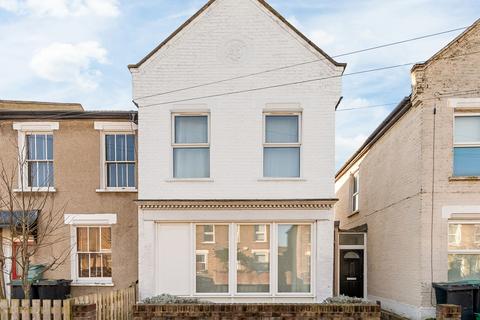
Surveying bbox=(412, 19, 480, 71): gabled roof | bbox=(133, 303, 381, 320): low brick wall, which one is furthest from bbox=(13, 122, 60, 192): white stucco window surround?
bbox=(412, 19, 480, 71): gabled roof

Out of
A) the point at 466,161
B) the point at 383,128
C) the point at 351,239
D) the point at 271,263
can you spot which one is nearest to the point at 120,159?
the point at 271,263

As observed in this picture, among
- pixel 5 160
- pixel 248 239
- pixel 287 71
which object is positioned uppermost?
pixel 287 71

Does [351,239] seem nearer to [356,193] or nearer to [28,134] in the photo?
[356,193]

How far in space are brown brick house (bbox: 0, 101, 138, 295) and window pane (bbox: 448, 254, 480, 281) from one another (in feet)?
30.4

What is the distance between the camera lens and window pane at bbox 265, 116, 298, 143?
419 inches

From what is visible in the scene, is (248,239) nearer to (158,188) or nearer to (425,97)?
(158,188)

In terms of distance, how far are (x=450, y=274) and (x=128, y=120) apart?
10.5 meters

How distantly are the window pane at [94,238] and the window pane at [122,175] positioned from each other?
1595 mm

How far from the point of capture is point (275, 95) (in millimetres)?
10500

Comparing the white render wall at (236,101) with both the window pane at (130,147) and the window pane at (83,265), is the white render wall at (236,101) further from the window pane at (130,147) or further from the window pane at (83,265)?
the window pane at (83,265)

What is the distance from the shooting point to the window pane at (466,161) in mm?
10460

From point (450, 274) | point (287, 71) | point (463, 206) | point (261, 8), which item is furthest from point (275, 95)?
point (450, 274)

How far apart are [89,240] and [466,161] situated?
1154 centimetres

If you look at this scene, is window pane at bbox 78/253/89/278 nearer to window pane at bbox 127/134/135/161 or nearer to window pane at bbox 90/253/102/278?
window pane at bbox 90/253/102/278
